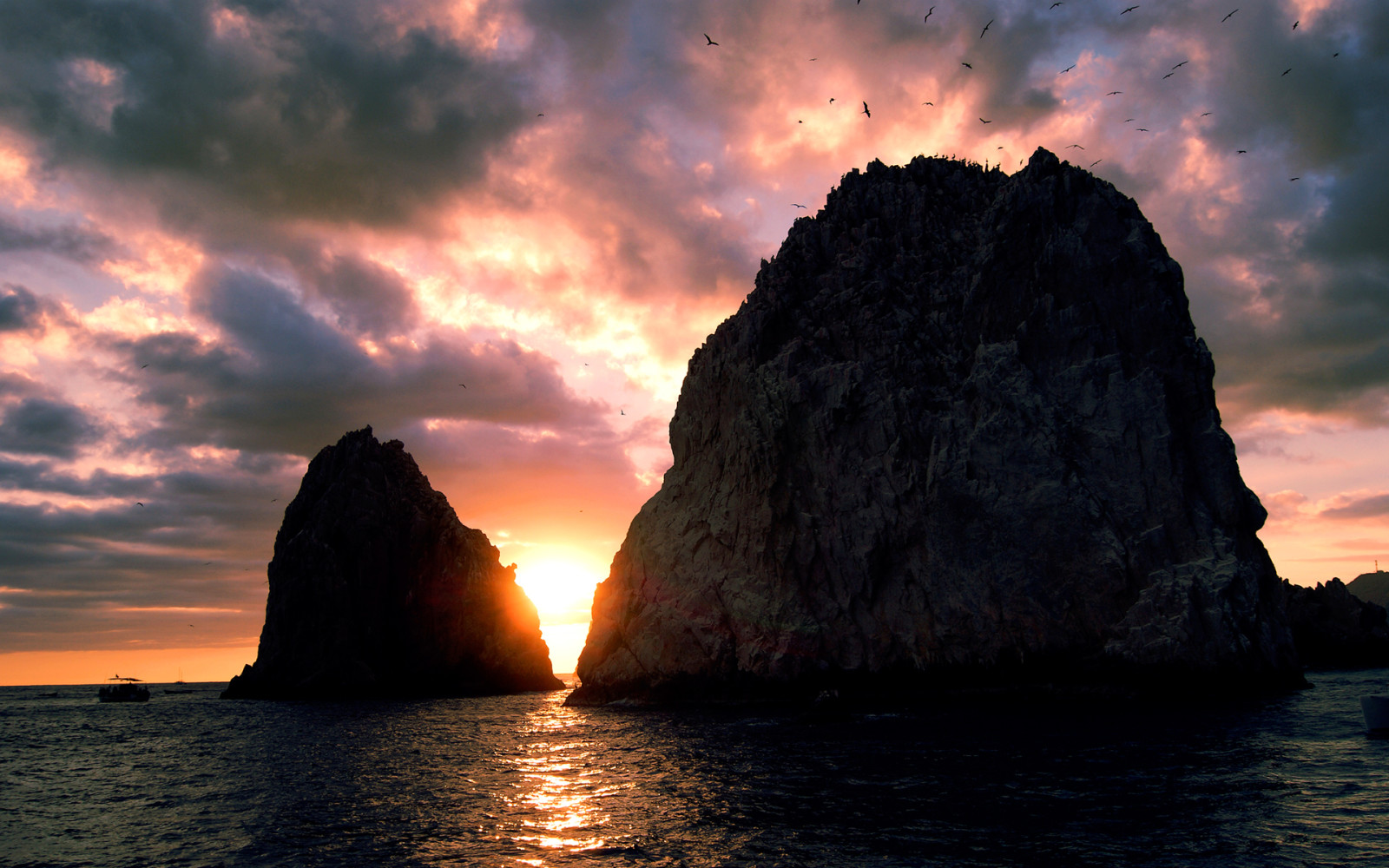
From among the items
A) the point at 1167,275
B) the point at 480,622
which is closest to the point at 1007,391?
the point at 1167,275

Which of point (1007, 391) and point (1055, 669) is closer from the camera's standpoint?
point (1055, 669)

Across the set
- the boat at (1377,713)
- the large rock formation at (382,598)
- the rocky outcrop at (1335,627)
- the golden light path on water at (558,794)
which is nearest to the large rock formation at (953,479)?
the boat at (1377,713)

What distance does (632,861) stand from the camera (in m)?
15.7

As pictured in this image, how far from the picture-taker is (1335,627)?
7212 centimetres

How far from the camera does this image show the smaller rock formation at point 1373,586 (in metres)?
163

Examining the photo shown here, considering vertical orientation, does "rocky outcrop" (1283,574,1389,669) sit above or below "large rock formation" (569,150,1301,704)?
below

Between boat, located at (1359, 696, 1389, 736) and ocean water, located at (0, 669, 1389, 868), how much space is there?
2.77 ft

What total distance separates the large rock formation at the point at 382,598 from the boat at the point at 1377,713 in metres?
75.2

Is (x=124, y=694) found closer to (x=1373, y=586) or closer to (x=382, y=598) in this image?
(x=382, y=598)

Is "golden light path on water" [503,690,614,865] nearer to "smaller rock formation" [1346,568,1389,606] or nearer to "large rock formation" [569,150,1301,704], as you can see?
"large rock formation" [569,150,1301,704]

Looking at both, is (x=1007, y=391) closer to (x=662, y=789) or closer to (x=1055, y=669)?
(x=1055, y=669)

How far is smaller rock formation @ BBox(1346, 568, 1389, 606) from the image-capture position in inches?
6407

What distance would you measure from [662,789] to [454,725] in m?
27.3

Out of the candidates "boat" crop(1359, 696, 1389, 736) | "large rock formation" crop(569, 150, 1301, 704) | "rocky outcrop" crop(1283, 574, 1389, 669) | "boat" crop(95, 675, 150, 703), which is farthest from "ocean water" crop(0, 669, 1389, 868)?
"boat" crop(95, 675, 150, 703)
